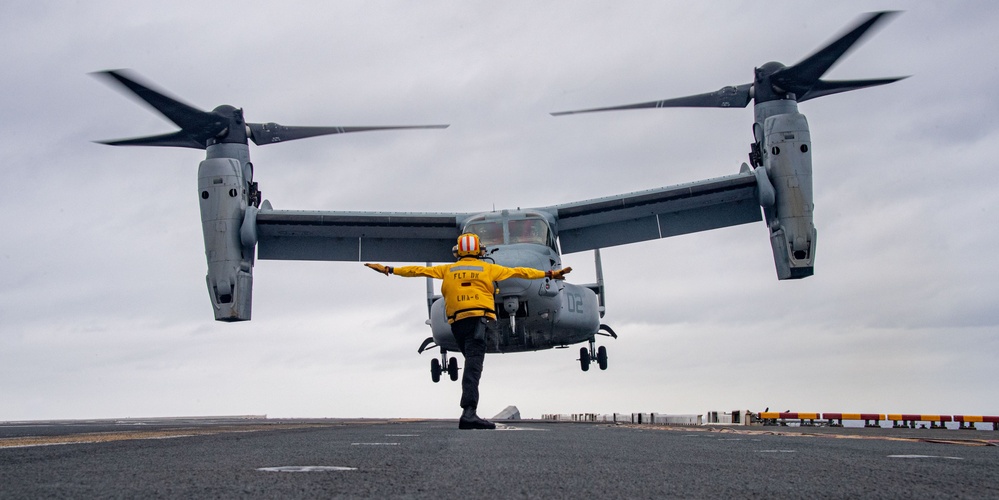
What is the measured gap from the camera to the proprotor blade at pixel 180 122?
21.1 m

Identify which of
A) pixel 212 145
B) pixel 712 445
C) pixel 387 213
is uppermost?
pixel 212 145

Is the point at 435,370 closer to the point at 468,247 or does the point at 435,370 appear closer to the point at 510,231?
the point at 510,231

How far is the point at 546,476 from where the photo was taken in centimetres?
448

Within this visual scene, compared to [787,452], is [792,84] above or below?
above

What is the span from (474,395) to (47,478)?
6.76 metres

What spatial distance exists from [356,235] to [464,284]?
14.9 metres

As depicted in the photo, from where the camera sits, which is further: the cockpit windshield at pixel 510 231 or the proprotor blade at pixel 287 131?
the proprotor blade at pixel 287 131

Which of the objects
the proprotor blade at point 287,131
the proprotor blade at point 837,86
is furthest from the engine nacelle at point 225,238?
the proprotor blade at point 837,86

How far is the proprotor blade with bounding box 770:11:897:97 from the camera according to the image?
68.0 feet

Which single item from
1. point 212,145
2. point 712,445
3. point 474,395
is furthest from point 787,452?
point 212,145

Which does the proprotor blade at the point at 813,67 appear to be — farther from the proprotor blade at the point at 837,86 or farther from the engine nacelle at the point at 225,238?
the engine nacelle at the point at 225,238

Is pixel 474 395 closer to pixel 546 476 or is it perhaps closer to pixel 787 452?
pixel 787 452

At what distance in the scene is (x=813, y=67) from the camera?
73.3 ft

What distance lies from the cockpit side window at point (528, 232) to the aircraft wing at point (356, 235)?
396 centimetres
